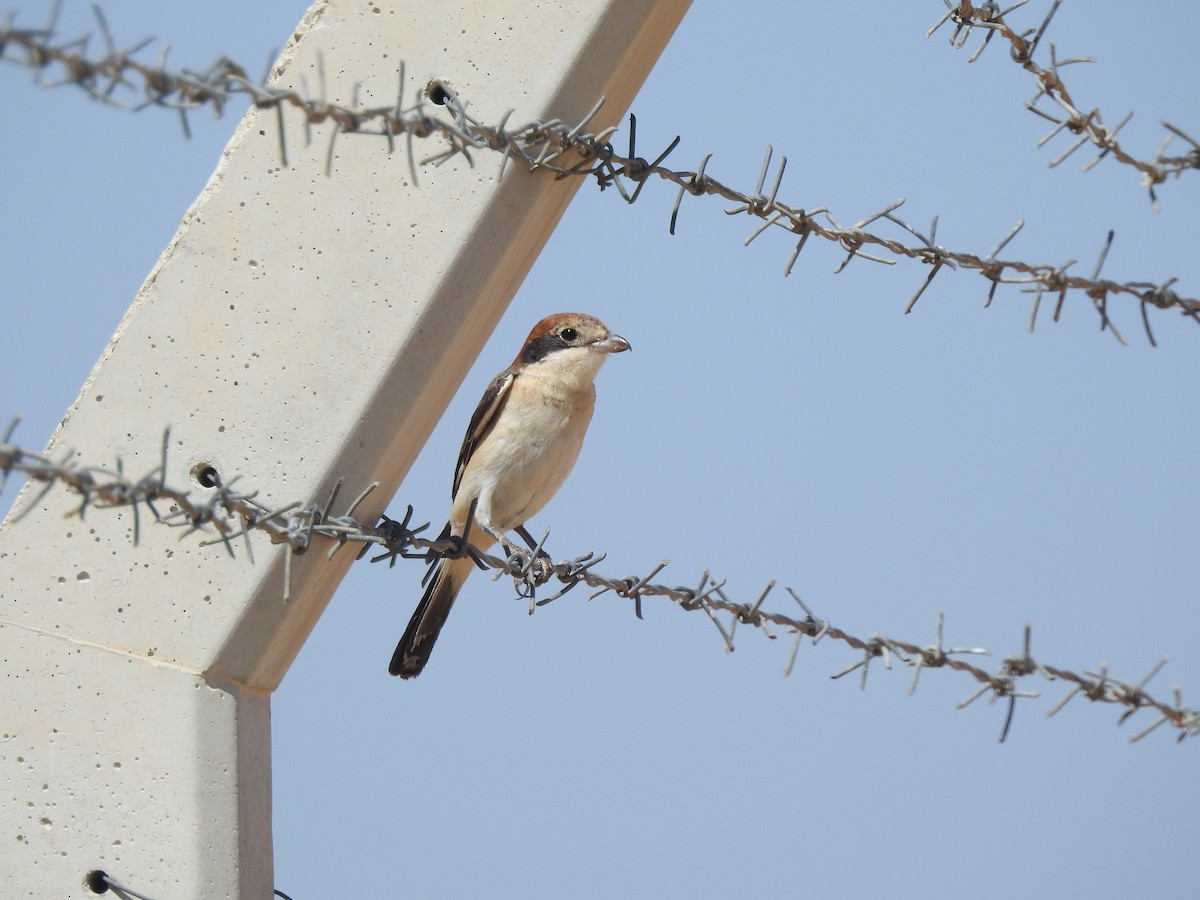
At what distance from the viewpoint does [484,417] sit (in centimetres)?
539

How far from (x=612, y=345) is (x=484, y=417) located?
59cm

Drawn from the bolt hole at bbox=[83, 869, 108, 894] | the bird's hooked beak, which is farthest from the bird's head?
the bolt hole at bbox=[83, 869, 108, 894]

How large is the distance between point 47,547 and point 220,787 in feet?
2.24

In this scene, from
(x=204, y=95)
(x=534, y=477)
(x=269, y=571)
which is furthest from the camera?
(x=534, y=477)

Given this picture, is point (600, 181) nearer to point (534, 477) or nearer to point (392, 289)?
point (392, 289)

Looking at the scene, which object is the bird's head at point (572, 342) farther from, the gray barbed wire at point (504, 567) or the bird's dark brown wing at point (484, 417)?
the gray barbed wire at point (504, 567)

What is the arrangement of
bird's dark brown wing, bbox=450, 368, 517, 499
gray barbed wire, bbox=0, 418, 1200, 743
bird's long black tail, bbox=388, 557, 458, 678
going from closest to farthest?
gray barbed wire, bbox=0, 418, 1200, 743 < bird's long black tail, bbox=388, 557, 458, 678 < bird's dark brown wing, bbox=450, 368, 517, 499

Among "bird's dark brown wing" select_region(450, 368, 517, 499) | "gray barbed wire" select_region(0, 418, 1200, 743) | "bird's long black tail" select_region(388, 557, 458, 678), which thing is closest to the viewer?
"gray barbed wire" select_region(0, 418, 1200, 743)

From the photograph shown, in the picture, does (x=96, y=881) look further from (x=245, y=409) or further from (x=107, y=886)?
(x=245, y=409)

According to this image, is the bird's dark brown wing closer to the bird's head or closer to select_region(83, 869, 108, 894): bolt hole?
the bird's head

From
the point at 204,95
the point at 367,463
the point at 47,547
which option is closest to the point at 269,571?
the point at 367,463

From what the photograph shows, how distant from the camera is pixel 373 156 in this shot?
10.5 feet

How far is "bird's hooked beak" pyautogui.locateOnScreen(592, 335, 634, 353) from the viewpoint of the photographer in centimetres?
551

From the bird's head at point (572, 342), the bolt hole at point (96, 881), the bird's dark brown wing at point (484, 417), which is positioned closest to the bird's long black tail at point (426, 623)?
the bird's dark brown wing at point (484, 417)
